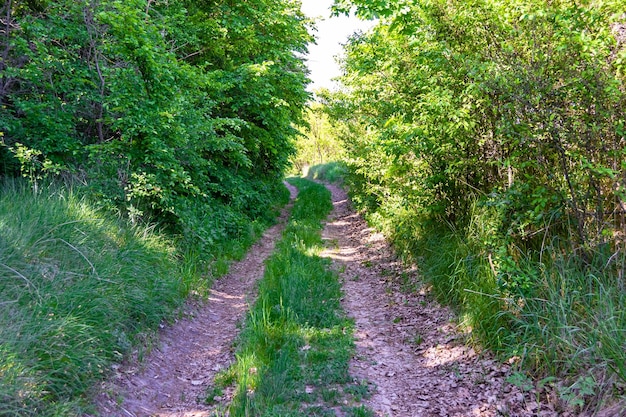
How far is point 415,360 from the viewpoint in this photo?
16.9 feet

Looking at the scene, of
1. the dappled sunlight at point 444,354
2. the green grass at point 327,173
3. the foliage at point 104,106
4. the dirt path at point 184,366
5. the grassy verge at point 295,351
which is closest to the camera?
the grassy verge at point 295,351

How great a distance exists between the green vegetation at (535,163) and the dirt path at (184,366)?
3.19m

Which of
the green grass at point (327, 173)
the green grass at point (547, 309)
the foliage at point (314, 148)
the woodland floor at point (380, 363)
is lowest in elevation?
the woodland floor at point (380, 363)

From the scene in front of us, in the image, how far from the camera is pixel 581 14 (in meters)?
4.44

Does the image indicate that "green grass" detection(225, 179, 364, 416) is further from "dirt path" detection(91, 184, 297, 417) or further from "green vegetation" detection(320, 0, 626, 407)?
"green vegetation" detection(320, 0, 626, 407)

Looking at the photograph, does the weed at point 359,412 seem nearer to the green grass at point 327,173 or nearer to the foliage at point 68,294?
the foliage at point 68,294

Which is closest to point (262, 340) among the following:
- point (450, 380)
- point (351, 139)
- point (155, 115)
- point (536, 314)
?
point (450, 380)

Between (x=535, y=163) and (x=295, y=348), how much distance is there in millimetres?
3548

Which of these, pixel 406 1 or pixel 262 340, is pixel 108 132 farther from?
pixel 406 1

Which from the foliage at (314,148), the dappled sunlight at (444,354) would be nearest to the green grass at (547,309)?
the dappled sunlight at (444,354)

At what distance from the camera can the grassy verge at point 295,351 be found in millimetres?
4012

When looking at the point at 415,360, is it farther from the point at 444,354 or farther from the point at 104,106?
the point at 104,106

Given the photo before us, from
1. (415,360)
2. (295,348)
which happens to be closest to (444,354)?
(415,360)

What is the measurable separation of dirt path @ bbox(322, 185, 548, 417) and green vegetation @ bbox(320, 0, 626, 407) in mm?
292
